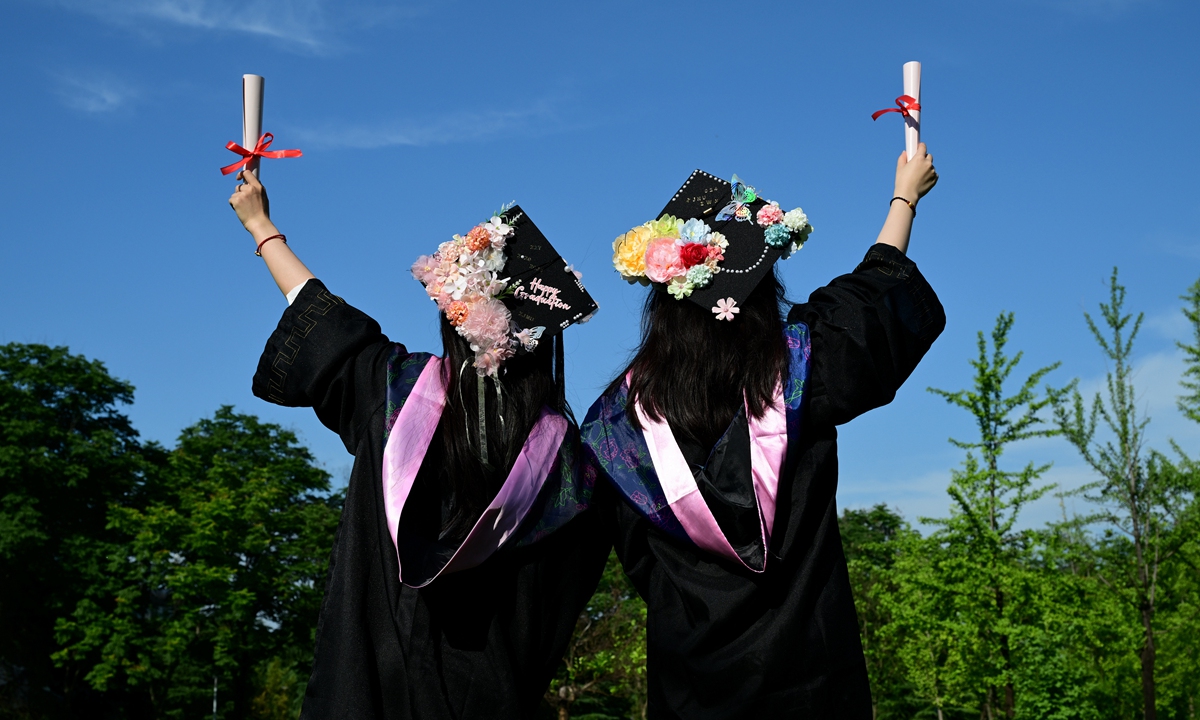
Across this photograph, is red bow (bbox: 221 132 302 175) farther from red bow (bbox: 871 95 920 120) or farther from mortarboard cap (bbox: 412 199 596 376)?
red bow (bbox: 871 95 920 120)

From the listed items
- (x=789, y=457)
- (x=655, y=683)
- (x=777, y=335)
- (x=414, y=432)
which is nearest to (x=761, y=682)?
(x=655, y=683)

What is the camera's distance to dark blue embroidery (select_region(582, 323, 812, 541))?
320 cm

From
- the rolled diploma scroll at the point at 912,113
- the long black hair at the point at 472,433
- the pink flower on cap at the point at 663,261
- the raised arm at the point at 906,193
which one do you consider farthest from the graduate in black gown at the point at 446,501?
the rolled diploma scroll at the point at 912,113

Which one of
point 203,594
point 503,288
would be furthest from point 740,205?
point 203,594

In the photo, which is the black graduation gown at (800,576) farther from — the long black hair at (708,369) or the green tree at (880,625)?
the green tree at (880,625)

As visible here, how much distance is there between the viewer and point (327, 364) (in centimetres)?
329

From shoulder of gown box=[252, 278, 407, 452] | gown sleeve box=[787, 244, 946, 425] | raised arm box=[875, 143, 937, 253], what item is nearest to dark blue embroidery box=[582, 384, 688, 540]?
gown sleeve box=[787, 244, 946, 425]

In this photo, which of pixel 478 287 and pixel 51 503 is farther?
pixel 51 503

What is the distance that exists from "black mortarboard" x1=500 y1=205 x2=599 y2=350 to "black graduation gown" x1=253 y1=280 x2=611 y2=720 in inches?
18.4

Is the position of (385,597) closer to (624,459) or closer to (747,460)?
(624,459)

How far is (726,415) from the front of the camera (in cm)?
331

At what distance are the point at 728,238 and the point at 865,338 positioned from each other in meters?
0.63

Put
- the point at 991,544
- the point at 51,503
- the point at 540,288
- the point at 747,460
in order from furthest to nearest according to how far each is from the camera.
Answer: the point at 51,503, the point at 991,544, the point at 540,288, the point at 747,460

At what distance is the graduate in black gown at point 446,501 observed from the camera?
3.19 m
